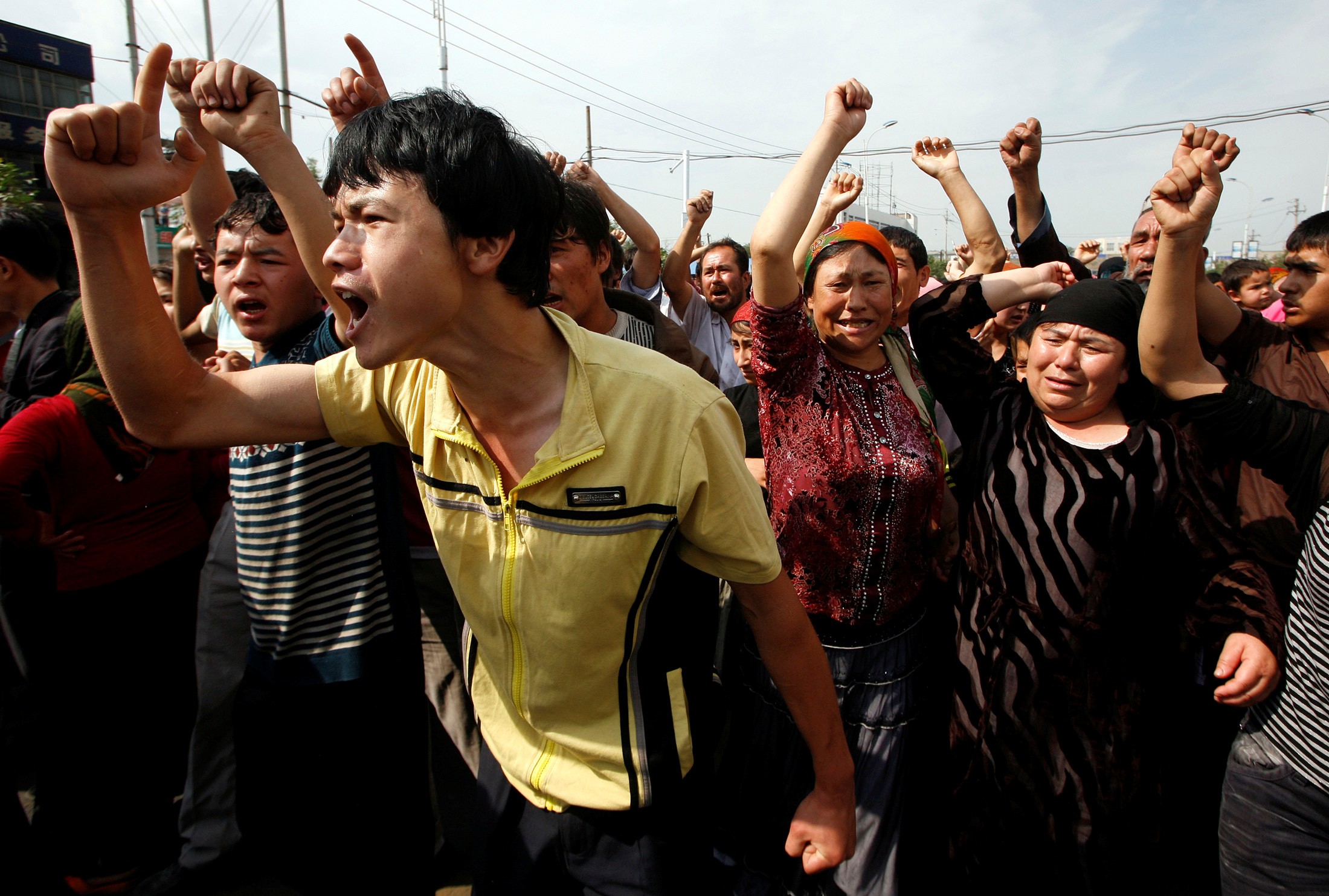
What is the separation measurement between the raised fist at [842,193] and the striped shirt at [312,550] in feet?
6.31

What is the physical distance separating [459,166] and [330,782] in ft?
5.32

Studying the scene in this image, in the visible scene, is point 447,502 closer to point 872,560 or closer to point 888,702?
point 872,560

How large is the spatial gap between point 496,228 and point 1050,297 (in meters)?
1.81

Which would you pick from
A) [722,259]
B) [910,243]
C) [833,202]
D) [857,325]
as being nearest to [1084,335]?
[857,325]

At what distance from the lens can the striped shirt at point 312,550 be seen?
190 cm

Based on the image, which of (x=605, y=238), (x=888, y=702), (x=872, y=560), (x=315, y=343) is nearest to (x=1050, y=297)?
(x=872, y=560)

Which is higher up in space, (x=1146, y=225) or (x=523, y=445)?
(x=1146, y=225)

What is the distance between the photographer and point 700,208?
557 cm

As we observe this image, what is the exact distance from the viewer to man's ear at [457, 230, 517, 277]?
4.11 ft

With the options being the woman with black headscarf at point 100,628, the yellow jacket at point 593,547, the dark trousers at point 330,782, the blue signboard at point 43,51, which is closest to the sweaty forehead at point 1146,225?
the yellow jacket at point 593,547

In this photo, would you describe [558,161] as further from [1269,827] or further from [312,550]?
[1269,827]

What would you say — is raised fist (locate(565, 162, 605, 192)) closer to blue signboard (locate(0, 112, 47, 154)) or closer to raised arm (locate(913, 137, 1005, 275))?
raised arm (locate(913, 137, 1005, 275))

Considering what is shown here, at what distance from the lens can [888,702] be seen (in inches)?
86.6

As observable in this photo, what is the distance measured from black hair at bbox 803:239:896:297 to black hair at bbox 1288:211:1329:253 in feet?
4.75
